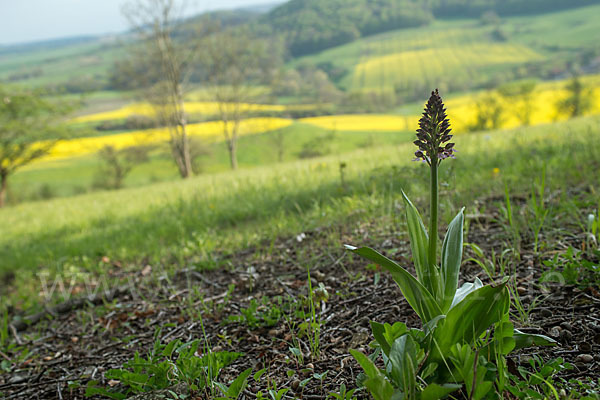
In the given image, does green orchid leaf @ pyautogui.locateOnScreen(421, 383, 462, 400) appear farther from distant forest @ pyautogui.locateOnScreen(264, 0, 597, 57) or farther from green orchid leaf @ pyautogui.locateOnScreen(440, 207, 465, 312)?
distant forest @ pyautogui.locateOnScreen(264, 0, 597, 57)

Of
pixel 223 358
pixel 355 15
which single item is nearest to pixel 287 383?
pixel 223 358

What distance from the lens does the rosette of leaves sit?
45.9 inches

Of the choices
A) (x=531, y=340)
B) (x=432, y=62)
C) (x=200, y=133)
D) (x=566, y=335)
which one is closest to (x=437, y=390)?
(x=531, y=340)

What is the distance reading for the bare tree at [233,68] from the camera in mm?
32469

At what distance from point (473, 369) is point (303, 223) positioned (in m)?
2.77

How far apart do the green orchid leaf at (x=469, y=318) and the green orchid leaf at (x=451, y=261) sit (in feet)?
0.25

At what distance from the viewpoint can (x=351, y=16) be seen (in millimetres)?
41469

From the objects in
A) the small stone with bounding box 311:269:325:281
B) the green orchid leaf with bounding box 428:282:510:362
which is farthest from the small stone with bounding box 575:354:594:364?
the small stone with bounding box 311:269:325:281

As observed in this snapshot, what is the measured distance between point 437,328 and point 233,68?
1369 inches

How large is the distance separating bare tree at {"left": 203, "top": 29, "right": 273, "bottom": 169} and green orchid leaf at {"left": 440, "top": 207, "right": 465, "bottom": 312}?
104ft

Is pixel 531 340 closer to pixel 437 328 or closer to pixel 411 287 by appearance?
pixel 437 328

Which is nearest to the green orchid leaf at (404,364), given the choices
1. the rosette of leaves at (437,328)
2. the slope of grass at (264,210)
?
the rosette of leaves at (437,328)

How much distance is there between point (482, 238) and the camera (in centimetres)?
271

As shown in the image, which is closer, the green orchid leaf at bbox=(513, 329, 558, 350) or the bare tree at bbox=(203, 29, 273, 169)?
the green orchid leaf at bbox=(513, 329, 558, 350)
